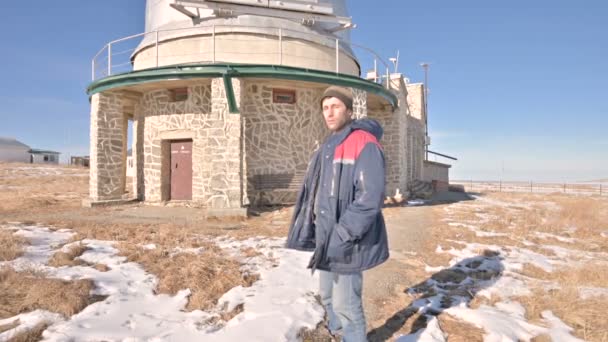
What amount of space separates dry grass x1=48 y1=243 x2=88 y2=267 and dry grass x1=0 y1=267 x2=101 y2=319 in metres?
0.47

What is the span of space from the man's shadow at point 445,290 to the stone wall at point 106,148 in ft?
32.5

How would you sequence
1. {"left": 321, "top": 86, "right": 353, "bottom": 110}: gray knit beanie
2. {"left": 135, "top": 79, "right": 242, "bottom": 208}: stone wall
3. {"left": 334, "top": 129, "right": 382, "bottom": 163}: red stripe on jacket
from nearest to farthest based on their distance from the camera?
{"left": 334, "top": 129, "right": 382, "bottom": 163}: red stripe on jacket, {"left": 321, "top": 86, "right": 353, "bottom": 110}: gray knit beanie, {"left": 135, "top": 79, "right": 242, "bottom": 208}: stone wall

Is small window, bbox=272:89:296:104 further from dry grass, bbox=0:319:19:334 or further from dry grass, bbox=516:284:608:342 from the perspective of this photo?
dry grass, bbox=0:319:19:334

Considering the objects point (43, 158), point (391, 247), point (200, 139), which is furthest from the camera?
point (43, 158)

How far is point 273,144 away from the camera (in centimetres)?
994

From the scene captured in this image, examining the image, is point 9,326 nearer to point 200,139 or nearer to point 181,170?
point 200,139

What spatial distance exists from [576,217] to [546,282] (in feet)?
26.4

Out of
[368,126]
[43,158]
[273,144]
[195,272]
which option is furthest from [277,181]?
[43,158]

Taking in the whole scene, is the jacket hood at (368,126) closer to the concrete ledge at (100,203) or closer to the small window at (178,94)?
the small window at (178,94)

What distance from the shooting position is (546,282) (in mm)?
3996

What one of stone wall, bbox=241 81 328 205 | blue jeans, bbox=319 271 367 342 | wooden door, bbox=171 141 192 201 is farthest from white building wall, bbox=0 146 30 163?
blue jeans, bbox=319 271 367 342

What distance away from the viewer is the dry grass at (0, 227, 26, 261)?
156 inches

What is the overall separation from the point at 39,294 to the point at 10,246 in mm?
2159

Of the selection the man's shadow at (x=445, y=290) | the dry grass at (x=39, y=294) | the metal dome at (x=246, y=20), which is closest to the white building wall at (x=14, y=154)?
the metal dome at (x=246, y=20)
